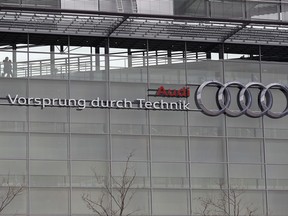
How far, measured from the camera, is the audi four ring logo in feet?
148

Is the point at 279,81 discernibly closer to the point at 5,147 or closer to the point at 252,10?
the point at 252,10

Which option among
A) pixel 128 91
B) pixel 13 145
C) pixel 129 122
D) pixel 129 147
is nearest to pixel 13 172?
pixel 13 145

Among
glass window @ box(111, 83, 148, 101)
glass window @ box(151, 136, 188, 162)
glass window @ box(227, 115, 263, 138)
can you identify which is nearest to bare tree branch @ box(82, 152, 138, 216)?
glass window @ box(151, 136, 188, 162)

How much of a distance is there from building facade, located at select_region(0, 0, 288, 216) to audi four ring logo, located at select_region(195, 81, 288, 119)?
6 cm

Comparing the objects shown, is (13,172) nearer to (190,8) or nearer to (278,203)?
(190,8)

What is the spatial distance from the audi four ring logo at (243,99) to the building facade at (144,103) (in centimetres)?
6

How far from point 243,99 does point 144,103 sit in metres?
4.87

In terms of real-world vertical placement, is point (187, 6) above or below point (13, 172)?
above

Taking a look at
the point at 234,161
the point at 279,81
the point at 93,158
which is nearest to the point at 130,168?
the point at 93,158

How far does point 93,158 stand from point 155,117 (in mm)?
3560

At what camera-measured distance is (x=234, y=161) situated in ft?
148

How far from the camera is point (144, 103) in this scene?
145ft

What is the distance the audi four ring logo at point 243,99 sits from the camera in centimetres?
4519

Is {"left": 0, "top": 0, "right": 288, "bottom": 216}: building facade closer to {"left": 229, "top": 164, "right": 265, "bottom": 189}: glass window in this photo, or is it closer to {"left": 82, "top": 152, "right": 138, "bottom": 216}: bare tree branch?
{"left": 229, "top": 164, "right": 265, "bottom": 189}: glass window
